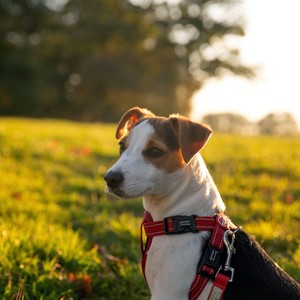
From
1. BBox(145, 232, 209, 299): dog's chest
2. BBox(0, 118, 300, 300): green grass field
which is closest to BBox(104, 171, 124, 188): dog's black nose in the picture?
BBox(145, 232, 209, 299): dog's chest

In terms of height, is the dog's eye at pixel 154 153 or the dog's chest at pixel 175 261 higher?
the dog's eye at pixel 154 153

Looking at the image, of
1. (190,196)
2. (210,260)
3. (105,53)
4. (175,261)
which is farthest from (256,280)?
(105,53)

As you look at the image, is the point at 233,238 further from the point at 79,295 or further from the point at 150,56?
the point at 150,56

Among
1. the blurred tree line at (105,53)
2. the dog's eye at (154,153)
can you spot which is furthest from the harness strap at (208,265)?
the blurred tree line at (105,53)

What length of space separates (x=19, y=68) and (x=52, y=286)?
33.6m

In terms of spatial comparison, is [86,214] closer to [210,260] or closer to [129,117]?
[129,117]

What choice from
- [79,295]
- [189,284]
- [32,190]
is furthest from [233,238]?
[32,190]

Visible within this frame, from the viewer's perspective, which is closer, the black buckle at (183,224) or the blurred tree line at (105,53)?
the black buckle at (183,224)

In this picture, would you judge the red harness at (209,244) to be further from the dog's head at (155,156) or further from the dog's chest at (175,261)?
the dog's head at (155,156)

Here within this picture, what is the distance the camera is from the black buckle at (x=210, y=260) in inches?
118

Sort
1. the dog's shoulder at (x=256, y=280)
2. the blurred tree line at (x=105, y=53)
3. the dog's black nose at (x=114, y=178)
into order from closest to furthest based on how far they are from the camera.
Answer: the dog's shoulder at (x=256, y=280)
the dog's black nose at (x=114, y=178)
the blurred tree line at (x=105, y=53)

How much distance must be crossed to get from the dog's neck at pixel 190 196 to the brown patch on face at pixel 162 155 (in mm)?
57

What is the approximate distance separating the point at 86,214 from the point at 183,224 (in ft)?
12.1

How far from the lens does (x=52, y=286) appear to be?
4.08 metres
